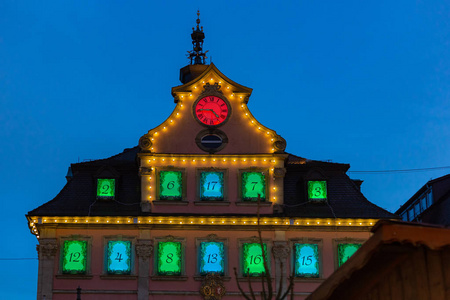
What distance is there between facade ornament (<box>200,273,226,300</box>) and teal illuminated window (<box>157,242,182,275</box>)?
69.3 inches

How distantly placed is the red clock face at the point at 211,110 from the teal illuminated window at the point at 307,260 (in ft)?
29.7

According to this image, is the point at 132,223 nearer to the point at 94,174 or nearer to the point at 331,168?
the point at 94,174

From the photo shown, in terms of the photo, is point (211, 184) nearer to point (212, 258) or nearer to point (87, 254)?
point (212, 258)

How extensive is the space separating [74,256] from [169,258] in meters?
5.56

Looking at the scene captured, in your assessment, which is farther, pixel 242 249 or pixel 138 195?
pixel 138 195

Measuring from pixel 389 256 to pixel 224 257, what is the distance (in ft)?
119

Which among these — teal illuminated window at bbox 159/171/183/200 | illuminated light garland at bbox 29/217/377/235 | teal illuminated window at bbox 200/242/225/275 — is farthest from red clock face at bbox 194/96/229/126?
teal illuminated window at bbox 200/242/225/275

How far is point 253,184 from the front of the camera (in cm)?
5097

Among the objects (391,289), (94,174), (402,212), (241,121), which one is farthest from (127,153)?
(391,289)

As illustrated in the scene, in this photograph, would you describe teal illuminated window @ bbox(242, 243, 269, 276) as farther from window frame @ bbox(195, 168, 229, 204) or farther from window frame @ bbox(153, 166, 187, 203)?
window frame @ bbox(153, 166, 187, 203)

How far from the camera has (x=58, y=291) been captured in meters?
48.7

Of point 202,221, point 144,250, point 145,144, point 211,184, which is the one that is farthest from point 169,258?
point 145,144

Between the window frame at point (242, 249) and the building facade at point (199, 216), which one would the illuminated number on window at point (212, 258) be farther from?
the window frame at point (242, 249)

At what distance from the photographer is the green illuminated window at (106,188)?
168 ft
